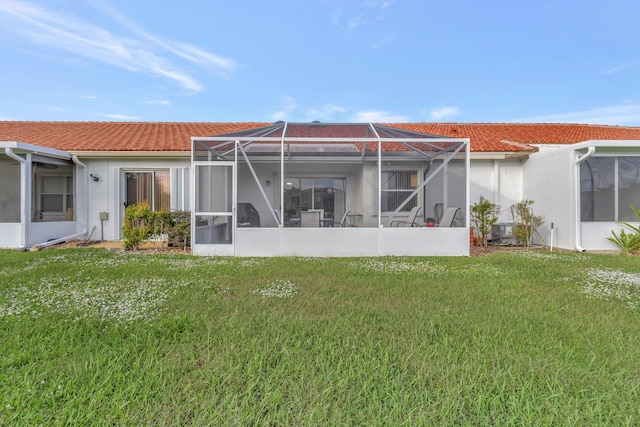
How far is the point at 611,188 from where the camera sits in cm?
982

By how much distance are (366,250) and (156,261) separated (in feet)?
16.1

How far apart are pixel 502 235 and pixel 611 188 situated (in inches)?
122

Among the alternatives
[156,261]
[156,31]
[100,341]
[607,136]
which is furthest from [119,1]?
[607,136]

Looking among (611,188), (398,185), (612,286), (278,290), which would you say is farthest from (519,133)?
(278,290)

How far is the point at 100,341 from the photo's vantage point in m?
3.29

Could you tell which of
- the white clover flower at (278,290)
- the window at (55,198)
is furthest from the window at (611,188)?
the window at (55,198)

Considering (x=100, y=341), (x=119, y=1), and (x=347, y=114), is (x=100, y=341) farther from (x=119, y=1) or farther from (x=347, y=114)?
(x=347, y=114)

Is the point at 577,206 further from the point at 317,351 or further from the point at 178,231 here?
the point at 178,231

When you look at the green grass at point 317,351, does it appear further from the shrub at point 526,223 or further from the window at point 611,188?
the window at point 611,188

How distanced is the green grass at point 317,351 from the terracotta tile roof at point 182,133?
7.39 meters

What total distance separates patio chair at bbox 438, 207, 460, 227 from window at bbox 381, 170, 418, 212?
1.70 metres

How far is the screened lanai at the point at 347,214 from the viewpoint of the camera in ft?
28.8

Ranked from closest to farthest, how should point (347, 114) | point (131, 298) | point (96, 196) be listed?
point (131, 298), point (96, 196), point (347, 114)

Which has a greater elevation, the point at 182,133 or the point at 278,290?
the point at 182,133
